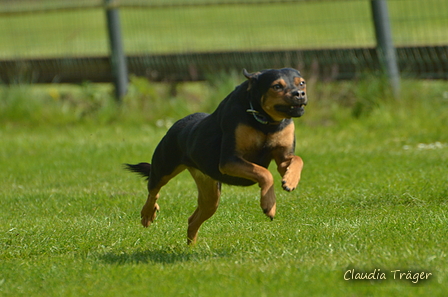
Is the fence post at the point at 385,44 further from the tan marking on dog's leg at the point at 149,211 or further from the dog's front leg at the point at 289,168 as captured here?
the dog's front leg at the point at 289,168

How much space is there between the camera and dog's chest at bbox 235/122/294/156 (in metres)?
5.12

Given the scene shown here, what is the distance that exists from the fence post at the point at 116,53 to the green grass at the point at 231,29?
32 centimetres

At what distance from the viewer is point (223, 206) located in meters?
7.22

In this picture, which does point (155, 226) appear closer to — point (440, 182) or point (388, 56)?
point (440, 182)

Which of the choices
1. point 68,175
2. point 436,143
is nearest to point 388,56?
point 436,143

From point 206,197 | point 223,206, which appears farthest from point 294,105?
point 223,206

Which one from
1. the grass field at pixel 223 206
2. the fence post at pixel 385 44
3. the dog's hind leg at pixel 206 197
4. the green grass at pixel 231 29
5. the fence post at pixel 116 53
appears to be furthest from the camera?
the fence post at pixel 116 53

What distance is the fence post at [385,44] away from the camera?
11.6 meters

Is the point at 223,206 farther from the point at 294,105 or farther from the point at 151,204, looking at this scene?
the point at 294,105

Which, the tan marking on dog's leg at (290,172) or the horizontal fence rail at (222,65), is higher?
the tan marking on dog's leg at (290,172)

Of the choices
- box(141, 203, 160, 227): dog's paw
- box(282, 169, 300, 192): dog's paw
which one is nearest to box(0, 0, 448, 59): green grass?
box(141, 203, 160, 227): dog's paw

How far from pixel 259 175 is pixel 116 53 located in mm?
8890

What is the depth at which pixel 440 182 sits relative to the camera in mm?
7375

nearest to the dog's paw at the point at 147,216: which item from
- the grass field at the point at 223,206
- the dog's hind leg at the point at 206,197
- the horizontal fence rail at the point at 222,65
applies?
the grass field at the point at 223,206
